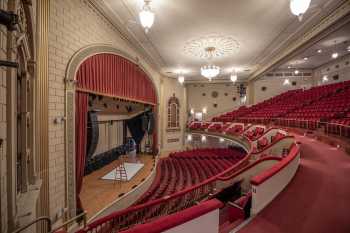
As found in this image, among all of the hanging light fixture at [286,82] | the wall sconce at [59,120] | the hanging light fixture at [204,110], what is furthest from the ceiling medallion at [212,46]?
the hanging light fixture at [286,82]

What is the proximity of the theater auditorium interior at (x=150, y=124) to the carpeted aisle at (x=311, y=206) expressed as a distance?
0.02m

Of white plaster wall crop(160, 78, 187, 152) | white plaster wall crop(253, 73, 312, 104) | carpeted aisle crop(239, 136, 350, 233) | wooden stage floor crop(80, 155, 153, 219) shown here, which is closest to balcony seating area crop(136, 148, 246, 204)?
wooden stage floor crop(80, 155, 153, 219)

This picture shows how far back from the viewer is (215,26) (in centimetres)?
614

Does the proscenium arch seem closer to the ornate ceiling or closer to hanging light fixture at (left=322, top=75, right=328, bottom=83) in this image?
the ornate ceiling

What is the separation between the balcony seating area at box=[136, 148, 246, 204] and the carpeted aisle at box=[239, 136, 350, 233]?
4.51 meters

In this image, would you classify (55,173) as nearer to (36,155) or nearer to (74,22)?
(36,155)

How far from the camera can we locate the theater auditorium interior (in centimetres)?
210

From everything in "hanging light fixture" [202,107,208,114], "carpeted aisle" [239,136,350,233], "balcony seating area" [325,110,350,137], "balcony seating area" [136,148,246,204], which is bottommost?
"balcony seating area" [136,148,246,204]

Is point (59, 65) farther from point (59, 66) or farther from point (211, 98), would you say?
point (211, 98)

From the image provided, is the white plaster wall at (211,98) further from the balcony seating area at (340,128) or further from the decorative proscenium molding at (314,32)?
the balcony seating area at (340,128)

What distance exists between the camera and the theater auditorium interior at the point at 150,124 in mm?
2102


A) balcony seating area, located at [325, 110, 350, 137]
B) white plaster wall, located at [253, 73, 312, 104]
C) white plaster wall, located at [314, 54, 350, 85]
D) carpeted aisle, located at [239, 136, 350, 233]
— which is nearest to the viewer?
carpeted aisle, located at [239, 136, 350, 233]

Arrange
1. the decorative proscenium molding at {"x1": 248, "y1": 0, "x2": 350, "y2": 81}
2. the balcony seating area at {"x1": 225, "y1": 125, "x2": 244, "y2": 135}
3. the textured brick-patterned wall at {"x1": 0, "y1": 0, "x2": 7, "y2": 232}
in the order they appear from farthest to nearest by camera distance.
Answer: the balcony seating area at {"x1": 225, "y1": 125, "x2": 244, "y2": 135} → the decorative proscenium molding at {"x1": 248, "y1": 0, "x2": 350, "y2": 81} → the textured brick-patterned wall at {"x1": 0, "y1": 0, "x2": 7, "y2": 232}

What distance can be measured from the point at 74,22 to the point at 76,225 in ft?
15.2
